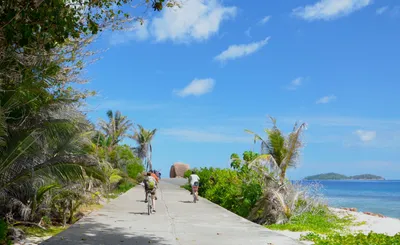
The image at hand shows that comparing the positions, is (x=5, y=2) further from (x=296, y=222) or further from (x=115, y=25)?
(x=296, y=222)

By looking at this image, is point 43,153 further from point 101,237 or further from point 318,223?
point 318,223

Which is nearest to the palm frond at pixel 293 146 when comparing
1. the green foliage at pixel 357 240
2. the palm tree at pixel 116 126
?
the green foliage at pixel 357 240

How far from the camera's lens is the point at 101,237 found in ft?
38.7

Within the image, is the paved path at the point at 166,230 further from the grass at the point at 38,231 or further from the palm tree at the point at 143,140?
the palm tree at the point at 143,140

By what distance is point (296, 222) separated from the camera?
18047mm

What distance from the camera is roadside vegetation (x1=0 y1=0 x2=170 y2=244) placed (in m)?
9.89

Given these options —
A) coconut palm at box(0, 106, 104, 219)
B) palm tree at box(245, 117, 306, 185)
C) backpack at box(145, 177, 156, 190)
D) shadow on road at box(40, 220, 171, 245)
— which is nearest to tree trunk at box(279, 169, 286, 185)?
palm tree at box(245, 117, 306, 185)

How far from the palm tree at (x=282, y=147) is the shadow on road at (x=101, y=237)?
8.41 meters

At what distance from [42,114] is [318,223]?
1048 centimetres

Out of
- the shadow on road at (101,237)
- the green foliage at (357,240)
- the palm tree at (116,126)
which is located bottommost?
the green foliage at (357,240)

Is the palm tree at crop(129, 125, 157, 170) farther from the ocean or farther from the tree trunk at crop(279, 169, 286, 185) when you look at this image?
the tree trunk at crop(279, 169, 286, 185)

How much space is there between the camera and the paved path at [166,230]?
11.3 meters

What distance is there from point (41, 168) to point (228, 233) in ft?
16.3

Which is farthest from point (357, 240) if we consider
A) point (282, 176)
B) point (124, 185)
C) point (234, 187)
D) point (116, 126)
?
point (116, 126)
